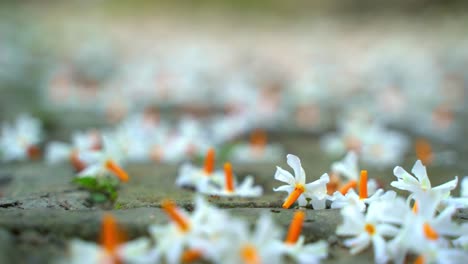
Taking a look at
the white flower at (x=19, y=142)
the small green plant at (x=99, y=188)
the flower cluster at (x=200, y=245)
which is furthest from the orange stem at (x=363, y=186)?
the white flower at (x=19, y=142)

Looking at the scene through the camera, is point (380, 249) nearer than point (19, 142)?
Yes

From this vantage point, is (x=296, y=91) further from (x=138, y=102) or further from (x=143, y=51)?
(x=143, y=51)

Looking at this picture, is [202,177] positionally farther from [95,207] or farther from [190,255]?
[190,255]

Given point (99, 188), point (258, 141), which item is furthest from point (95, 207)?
point (258, 141)

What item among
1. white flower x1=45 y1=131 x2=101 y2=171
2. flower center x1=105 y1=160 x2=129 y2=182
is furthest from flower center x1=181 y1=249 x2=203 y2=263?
white flower x1=45 y1=131 x2=101 y2=171

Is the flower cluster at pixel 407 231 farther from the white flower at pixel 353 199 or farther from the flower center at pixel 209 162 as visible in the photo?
the flower center at pixel 209 162

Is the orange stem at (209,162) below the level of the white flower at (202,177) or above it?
above

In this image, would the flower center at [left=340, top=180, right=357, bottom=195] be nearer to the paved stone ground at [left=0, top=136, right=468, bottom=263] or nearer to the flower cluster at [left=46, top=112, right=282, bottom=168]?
the paved stone ground at [left=0, top=136, right=468, bottom=263]
